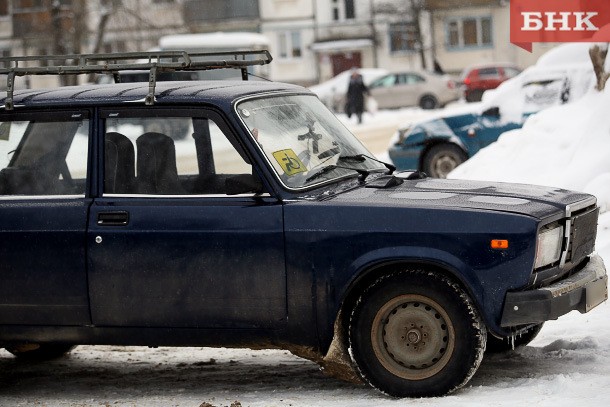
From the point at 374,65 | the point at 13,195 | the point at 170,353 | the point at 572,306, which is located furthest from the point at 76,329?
the point at 374,65

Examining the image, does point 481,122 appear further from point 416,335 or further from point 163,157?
point 416,335

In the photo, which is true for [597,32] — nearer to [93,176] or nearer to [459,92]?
[93,176]

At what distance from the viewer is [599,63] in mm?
14547

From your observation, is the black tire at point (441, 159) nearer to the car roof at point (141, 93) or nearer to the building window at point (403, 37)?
the car roof at point (141, 93)

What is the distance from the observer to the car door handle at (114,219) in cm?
665

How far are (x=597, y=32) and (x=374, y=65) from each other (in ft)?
172

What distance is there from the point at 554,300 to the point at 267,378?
1.85 metres

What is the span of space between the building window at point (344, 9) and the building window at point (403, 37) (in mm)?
2222

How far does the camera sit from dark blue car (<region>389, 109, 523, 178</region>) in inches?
652

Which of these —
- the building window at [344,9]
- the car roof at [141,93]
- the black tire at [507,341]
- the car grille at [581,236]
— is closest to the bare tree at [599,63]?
the black tire at [507,341]

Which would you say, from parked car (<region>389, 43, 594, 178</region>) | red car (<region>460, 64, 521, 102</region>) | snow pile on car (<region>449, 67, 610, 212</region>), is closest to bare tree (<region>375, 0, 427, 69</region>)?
red car (<region>460, 64, 521, 102</region>)

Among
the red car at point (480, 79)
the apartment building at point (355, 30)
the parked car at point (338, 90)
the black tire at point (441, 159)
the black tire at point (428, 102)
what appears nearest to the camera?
the black tire at point (441, 159)

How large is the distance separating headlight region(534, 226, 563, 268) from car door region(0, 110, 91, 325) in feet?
7.70
